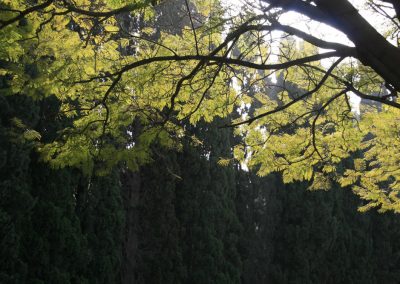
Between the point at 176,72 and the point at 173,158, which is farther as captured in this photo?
the point at 173,158

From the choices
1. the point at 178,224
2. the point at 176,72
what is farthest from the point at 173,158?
the point at 176,72

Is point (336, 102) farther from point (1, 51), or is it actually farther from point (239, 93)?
point (1, 51)

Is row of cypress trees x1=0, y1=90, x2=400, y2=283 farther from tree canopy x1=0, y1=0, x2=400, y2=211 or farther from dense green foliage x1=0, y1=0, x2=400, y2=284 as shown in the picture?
tree canopy x1=0, y1=0, x2=400, y2=211

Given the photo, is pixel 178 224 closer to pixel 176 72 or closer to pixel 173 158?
pixel 173 158

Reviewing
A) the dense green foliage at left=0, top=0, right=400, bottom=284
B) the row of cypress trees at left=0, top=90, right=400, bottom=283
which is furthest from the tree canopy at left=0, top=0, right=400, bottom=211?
the row of cypress trees at left=0, top=90, right=400, bottom=283

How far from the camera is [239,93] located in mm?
4488

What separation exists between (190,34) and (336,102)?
1776mm

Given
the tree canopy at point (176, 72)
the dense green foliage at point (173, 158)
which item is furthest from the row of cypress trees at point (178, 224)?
the tree canopy at point (176, 72)

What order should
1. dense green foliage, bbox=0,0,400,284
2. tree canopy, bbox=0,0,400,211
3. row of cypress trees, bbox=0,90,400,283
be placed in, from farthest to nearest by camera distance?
1. row of cypress trees, bbox=0,90,400,283
2. dense green foliage, bbox=0,0,400,284
3. tree canopy, bbox=0,0,400,211

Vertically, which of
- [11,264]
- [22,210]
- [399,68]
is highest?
[399,68]

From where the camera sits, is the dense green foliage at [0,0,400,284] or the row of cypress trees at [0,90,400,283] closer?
the dense green foliage at [0,0,400,284]

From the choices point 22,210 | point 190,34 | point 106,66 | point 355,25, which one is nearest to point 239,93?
point 190,34

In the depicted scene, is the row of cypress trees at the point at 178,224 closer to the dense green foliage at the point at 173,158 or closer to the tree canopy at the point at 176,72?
the dense green foliage at the point at 173,158

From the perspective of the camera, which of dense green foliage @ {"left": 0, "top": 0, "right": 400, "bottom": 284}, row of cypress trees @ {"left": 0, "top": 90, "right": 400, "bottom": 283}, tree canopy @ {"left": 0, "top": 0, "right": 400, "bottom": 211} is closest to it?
tree canopy @ {"left": 0, "top": 0, "right": 400, "bottom": 211}
